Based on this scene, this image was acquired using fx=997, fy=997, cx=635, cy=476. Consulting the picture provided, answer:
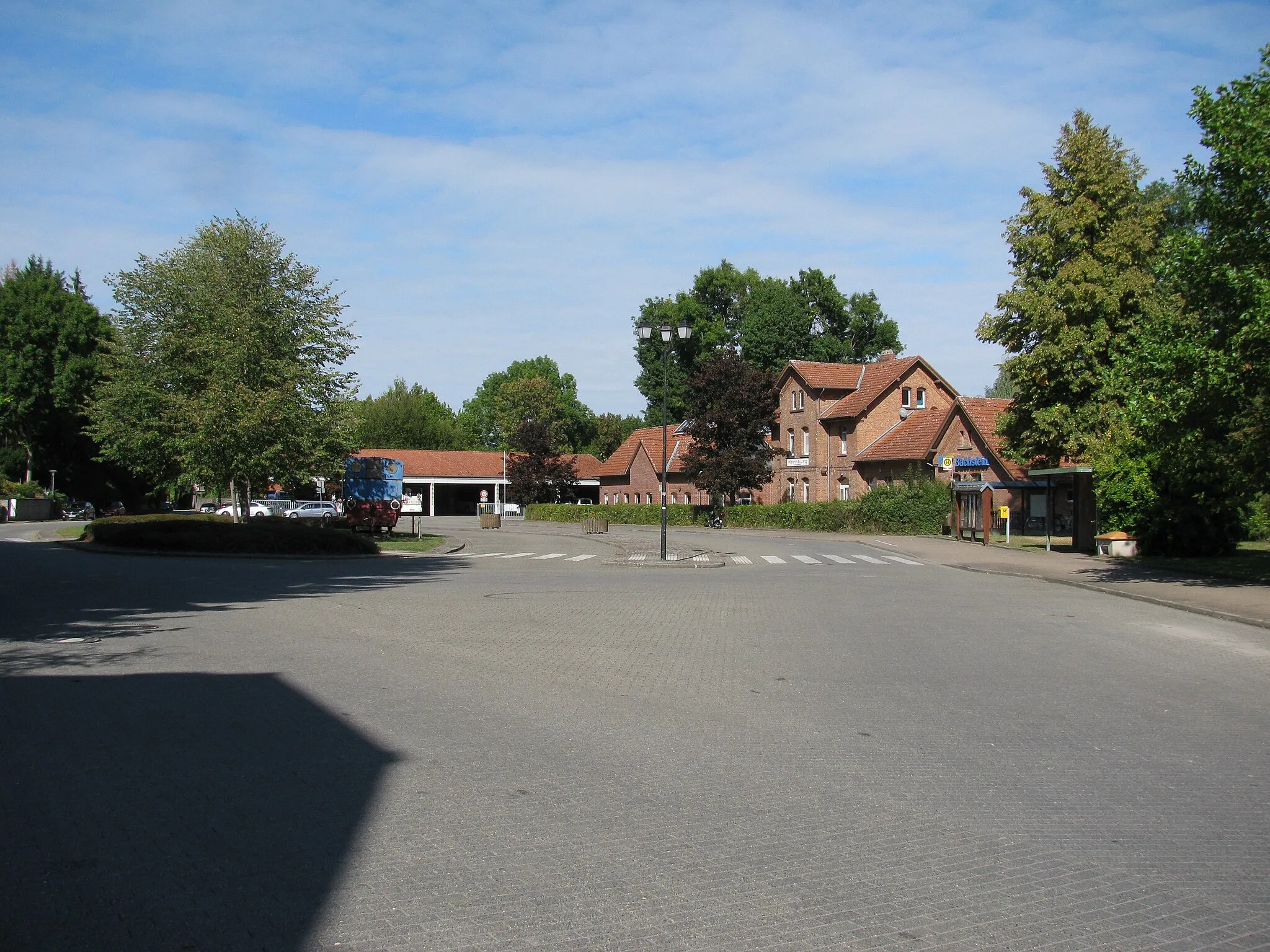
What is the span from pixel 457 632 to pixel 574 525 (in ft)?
159

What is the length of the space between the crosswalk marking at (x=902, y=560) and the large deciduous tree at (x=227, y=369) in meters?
20.0

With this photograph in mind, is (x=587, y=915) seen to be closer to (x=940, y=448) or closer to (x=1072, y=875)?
(x=1072, y=875)

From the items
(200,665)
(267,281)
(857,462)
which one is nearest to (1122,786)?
(200,665)

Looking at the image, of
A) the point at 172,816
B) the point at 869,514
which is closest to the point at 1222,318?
the point at 172,816

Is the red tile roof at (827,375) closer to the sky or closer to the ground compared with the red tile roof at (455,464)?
closer to the sky

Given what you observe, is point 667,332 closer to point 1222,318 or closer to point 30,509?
point 1222,318

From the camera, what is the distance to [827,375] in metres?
58.7

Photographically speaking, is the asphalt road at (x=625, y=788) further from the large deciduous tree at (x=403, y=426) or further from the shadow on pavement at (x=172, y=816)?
the large deciduous tree at (x=403, y=426)

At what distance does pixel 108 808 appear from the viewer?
18.3 feet

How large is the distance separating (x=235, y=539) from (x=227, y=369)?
746cm

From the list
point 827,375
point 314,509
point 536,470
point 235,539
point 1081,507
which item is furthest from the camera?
point 536,470

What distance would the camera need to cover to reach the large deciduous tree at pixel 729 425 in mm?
55281

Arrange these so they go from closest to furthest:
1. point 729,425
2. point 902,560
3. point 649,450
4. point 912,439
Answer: point 902,560, point 912,439, point 729,425, point 649,450

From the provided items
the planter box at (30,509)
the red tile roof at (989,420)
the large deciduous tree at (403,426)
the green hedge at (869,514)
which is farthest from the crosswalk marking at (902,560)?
the large deciduous tree at (403,426)
